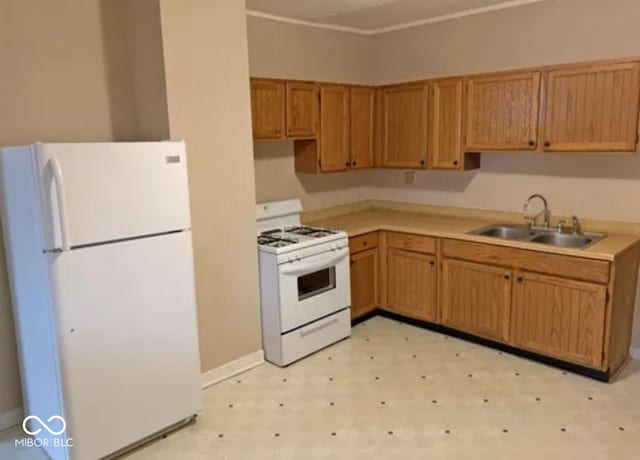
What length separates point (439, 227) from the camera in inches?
159

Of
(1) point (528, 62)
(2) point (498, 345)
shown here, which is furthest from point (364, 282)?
(1) point (528, 62)

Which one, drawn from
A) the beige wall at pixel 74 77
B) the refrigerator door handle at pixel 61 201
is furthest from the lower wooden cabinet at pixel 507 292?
the refrigerator door handle at pixel 61 201

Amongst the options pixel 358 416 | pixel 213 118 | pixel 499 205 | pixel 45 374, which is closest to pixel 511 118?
pixel 499 205

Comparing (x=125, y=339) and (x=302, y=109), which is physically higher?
(x=302, y=109)

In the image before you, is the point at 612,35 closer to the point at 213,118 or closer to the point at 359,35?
the point at 359,35

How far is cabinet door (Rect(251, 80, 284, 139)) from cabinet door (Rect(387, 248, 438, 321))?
138cm

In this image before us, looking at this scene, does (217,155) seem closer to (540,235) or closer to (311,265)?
(311,265)

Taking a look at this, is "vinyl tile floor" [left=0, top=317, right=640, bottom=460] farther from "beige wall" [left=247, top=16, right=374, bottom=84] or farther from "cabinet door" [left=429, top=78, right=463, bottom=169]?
"beige wall" [left=247, top=16, right=374, bottom=84]

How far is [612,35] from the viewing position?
344cm

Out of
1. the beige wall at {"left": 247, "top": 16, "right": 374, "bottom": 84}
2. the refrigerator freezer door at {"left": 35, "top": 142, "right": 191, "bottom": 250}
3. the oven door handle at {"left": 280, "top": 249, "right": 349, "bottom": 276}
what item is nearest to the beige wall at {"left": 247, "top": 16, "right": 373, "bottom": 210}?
the beige wall at {"left": 247, "top": 16, "right": 374, "bottom": 84}

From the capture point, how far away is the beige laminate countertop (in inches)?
126

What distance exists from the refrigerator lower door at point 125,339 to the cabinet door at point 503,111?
2400 millimetres

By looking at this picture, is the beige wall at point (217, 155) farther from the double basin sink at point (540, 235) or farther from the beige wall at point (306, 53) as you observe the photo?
the double basin sink at point (540, 235)

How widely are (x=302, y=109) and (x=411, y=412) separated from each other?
2375 millimetres
